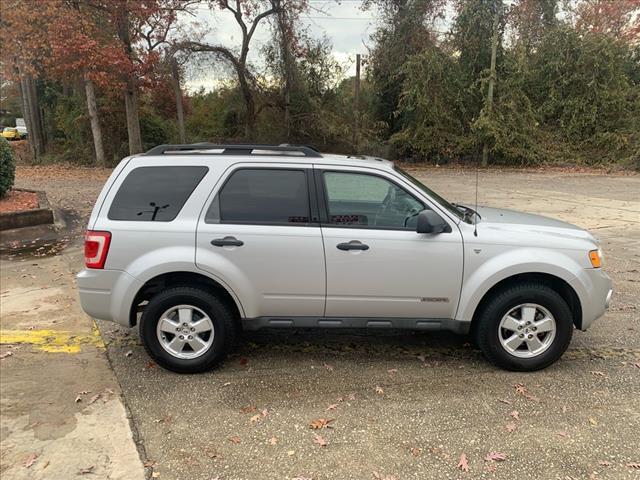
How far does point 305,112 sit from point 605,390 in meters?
21.2

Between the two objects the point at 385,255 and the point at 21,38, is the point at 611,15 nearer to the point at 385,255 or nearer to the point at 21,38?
the point at 21,38

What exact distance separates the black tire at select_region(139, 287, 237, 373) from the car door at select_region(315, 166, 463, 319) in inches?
31.9

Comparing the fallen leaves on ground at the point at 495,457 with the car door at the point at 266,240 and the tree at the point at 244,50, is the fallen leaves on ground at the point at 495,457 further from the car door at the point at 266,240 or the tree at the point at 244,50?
the tree at the point at 244,50

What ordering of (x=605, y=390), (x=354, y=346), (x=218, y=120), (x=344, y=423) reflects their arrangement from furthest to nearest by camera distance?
(x=218, y=120)
(x=354, y=346)
(x=605, y=390)
(x=344, y=423)

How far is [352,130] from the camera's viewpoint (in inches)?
948

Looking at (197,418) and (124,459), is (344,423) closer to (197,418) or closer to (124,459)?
(197,418)

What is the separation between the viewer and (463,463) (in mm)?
2996

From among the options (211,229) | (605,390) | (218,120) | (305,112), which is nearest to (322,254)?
(211,229)

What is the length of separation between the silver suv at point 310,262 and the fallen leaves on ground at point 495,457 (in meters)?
1.07

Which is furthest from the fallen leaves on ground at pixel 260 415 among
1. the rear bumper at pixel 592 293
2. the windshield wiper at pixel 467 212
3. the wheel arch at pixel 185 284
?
the rear bumper at pixel 592 293

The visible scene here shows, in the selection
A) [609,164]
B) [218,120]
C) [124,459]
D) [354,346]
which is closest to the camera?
[124,459]

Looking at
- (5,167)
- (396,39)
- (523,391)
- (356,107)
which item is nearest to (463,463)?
(523,391)

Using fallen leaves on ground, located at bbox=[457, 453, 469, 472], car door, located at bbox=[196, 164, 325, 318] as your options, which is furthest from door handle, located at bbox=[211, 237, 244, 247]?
fallen leaves on ground, located at bbox=[457, 453, 469, 472]

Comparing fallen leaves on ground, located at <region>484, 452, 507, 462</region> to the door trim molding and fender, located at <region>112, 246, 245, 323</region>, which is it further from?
fender, located at <region>112, 246, 245, 323</region>
